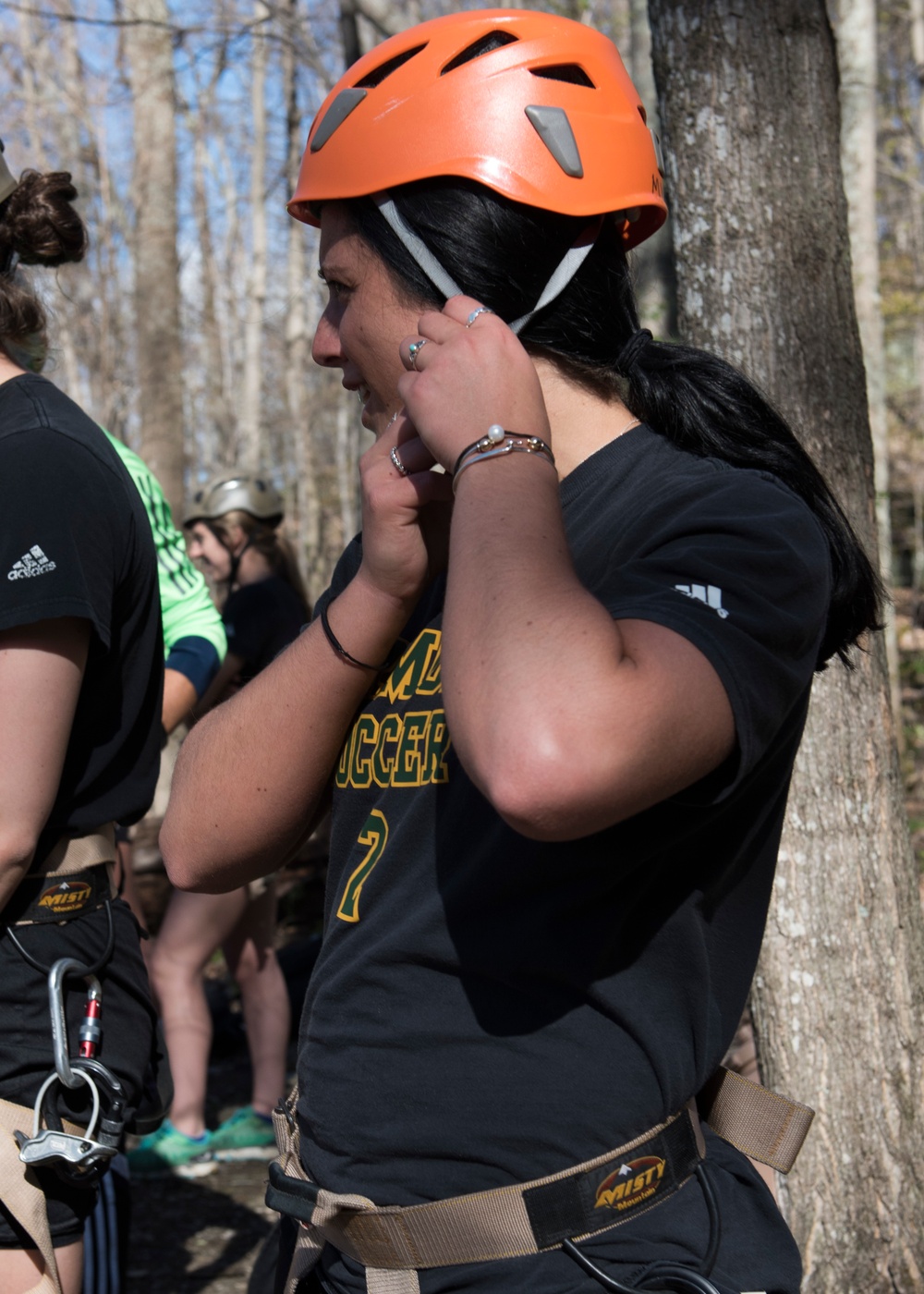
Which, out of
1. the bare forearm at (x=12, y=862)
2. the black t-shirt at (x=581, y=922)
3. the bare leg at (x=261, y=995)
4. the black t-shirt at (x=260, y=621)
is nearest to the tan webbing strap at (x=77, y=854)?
the bare forearm at (x=12, y=862)

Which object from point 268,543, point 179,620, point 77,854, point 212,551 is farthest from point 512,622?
point 212,551

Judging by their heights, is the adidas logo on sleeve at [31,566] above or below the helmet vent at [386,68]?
below

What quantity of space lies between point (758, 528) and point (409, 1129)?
2.58 feet

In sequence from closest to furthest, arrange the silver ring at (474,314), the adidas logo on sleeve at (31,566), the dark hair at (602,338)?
1. the silver ring at (474,314)
2. the dark hair at (602,338)
3. the adidas logo on sleeve at (31,566)

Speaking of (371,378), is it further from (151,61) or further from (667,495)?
(151,61)

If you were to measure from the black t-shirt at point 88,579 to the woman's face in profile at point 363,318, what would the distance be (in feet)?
1.97

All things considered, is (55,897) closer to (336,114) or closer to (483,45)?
(336,114)

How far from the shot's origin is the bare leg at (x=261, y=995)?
16.6 feet

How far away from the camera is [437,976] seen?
1.48 metres

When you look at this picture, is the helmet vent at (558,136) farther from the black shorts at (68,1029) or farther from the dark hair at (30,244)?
the black shorts at (68,1029)

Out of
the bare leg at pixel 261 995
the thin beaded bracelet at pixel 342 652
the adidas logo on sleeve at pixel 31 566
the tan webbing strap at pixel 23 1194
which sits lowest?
the bare leg at pixel 261 995

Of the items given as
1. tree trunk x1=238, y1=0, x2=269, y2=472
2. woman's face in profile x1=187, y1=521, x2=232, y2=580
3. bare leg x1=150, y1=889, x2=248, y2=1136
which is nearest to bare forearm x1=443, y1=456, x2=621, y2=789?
bare leg x1=150, y1=889, x2=248, y2=1136

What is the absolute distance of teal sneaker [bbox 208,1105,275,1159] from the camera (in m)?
4.94

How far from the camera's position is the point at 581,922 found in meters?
1.42
